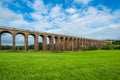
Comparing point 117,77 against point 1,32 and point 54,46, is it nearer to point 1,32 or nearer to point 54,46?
point 1,32

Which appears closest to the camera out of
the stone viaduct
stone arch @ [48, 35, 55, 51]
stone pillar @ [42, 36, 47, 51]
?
the stone viaduct

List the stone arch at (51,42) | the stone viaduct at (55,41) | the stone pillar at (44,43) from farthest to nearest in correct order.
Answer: the stone arch at (51,42) < the stone pillar at (44,43) < the stone viaduct at (55,41)

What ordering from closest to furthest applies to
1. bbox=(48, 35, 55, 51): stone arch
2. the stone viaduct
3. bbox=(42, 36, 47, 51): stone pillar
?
the stone viaduct < bbox=(42, 36, 47, 51): stone pillar < bbox=(48, 35, 55, 51): stone arch

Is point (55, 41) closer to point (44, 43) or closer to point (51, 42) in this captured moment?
point (51, 42)

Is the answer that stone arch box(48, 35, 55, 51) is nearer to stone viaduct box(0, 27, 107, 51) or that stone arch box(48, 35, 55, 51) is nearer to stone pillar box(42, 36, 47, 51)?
stone viaduct box(0, 27, 107, 51)

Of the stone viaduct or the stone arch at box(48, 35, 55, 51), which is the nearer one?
the stone viaduct

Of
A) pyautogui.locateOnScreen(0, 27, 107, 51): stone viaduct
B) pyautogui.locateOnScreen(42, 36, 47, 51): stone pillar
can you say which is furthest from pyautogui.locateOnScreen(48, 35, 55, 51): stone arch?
pyautogui.locateOnScreen(42, 36, 47, 51): stone pillar

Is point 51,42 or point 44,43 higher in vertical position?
point 51,42

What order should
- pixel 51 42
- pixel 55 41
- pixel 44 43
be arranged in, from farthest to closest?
pixel 55 41 → pixel 51 42 → pixel 44 43

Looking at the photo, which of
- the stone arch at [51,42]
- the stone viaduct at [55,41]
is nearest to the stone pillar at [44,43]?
the stone viaduct at [55,41]

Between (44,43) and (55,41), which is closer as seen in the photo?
(44,43)

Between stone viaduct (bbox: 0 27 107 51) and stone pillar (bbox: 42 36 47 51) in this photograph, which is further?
stone pillar (bbox: 42 36 47 51)

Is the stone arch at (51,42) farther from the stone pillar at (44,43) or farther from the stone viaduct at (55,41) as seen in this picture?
the stone pillar at (44,43)

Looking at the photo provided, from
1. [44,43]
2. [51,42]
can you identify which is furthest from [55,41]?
[44,43]
